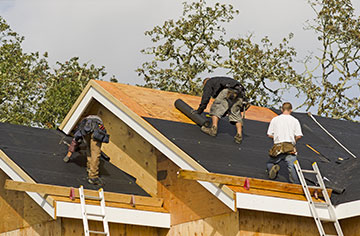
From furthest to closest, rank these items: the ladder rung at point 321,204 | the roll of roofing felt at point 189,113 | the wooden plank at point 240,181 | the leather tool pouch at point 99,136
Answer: the roll of roofing felt at point 189,113 < the leather tool pouch at point 99,136 < the ladder rung at point 321,204 < the wooden plank at point 240,181

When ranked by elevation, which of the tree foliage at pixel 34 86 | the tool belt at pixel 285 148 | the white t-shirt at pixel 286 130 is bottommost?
the tool belt at pixel 285 148

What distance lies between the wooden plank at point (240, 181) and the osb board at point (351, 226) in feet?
1.98

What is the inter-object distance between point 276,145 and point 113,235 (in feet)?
10.8

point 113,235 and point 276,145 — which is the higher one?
point 276,145

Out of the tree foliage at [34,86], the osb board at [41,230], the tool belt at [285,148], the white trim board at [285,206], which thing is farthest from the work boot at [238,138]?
the tree foliage at [34,86]

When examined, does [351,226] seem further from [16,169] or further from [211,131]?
[16,169]

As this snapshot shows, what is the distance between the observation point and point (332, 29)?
30.1 meters

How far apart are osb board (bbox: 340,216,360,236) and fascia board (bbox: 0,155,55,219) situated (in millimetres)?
4881

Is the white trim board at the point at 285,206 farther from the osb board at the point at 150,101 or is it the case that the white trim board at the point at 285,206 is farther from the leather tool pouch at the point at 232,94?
the osb board at the point at 150,101

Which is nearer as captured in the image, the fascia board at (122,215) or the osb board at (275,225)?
the osb board at (275,225)

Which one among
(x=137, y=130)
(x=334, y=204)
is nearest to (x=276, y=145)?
(x=334, y=204)

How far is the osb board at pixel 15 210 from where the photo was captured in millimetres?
12498

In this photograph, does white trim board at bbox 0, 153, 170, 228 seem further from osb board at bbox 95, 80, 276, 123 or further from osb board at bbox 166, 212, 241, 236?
osb board at bbox 95, 80, 276, 123

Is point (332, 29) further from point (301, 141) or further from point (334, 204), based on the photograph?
point (334, 204)
